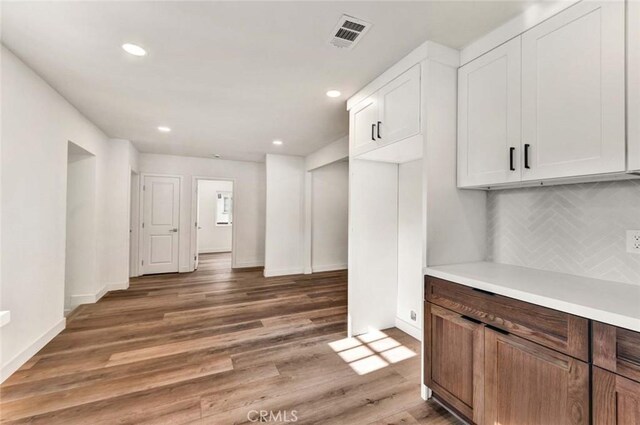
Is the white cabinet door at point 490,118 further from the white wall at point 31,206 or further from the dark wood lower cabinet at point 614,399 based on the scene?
the white wall at point 31,206

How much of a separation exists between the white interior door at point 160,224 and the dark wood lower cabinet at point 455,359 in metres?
5.60

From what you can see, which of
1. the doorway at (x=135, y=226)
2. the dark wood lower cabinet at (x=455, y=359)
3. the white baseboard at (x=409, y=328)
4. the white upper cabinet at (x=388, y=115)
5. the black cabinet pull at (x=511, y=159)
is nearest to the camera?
the dark wood lower cabinet at (x=455, y=359)

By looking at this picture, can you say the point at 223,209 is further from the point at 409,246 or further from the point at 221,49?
the point at 221,49

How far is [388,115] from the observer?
7.65ft

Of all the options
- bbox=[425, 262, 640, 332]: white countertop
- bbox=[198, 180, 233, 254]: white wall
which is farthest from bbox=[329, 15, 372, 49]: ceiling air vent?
bbox=[198, 180, 233, 254]: white wall

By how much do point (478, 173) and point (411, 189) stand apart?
105 centimetres

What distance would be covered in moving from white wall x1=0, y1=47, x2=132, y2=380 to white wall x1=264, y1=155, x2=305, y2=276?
3.10m

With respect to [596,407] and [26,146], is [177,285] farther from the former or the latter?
[596,407]

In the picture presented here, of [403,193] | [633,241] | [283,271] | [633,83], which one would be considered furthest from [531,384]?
[283,271]

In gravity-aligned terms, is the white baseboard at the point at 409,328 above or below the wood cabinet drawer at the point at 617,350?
below

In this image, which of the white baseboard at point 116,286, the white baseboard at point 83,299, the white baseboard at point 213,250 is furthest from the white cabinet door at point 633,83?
the white baseboard at point 213,250

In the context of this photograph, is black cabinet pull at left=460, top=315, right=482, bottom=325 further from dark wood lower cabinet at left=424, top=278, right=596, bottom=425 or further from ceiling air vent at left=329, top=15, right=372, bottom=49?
ceiling air vent at left=329, top=15, right=372, bottom=49

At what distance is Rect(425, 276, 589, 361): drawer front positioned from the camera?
118 cm

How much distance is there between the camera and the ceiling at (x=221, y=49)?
1.66 metres
